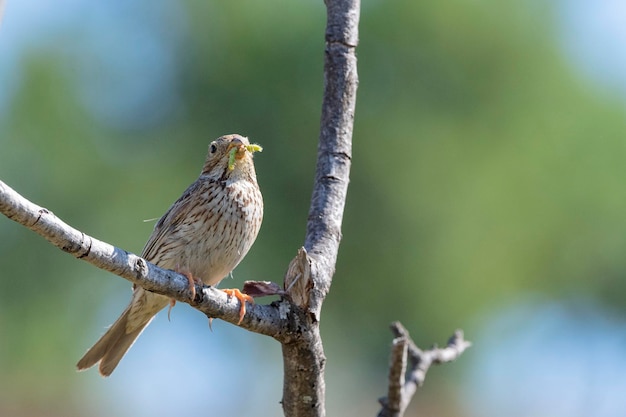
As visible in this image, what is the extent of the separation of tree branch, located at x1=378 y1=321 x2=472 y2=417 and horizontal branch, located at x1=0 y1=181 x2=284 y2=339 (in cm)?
53

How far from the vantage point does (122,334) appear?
18.1 feet

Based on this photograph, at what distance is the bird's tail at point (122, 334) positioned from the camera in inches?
211

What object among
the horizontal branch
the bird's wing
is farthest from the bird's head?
the horizontal branch

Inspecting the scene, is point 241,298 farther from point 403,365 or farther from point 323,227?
point 403,365

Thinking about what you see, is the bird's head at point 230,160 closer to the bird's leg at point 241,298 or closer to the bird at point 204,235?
the bird at point 204,235

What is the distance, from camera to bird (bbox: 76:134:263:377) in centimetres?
518

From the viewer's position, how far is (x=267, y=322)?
12.1 ft

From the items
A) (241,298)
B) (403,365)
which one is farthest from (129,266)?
(403,365)

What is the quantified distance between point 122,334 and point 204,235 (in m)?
0.78

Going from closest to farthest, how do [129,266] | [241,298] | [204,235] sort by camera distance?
[129,266], [241,298], [204,235]

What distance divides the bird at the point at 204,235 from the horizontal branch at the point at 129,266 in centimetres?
131

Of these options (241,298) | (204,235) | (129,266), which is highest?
(204,235)

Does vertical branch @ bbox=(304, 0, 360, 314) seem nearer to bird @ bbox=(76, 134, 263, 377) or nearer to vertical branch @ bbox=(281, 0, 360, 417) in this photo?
vertical branch @ bbox=(281, 0, 360, 417)

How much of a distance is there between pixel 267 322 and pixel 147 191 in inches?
835
